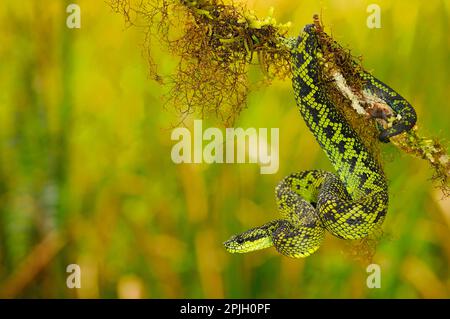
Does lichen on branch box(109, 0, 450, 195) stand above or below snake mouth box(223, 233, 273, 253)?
above

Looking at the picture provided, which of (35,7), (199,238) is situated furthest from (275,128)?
(35,7)

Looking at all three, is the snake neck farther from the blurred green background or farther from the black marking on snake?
the blurred green background

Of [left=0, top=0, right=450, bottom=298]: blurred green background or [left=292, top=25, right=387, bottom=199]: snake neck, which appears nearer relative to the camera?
[left=292, top=25, right=387, bottom=199]: snake neck

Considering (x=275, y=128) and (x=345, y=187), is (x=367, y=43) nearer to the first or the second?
(x=275, y=128)

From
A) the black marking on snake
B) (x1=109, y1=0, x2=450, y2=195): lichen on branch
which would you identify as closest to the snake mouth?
the black marking on snake

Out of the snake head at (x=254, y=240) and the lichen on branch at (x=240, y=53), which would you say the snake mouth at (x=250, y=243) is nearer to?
the snake head at (x=254, y=240)

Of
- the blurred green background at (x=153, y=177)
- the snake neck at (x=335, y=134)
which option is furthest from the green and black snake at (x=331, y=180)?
the blurred green background at (x=153, y=177)

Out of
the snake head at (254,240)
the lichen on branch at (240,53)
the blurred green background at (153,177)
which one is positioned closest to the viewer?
the lichen on branch at (240,53)

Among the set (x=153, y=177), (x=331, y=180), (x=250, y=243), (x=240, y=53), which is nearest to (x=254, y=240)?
(x=250, y=243)
